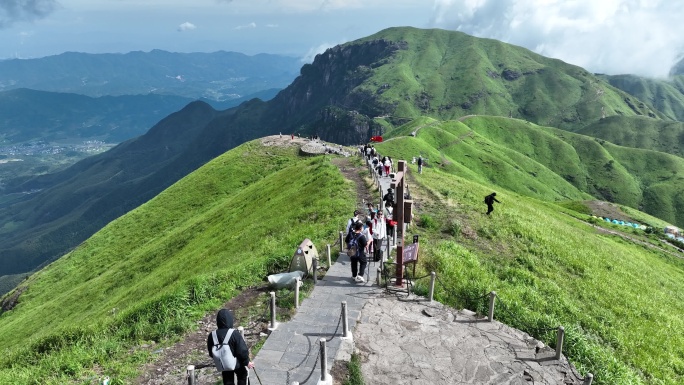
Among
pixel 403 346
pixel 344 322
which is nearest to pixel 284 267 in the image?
pixel 344 322

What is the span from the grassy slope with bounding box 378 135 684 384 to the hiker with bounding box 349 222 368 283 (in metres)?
3.63

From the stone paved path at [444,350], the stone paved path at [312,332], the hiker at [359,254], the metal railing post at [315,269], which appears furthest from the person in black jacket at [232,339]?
the hiker at [359,254]

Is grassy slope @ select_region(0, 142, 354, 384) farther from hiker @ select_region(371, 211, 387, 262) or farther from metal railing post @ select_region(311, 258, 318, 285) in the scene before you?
hiker @ select_region(371, 211, 387, 262)

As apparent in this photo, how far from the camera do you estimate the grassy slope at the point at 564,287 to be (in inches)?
685

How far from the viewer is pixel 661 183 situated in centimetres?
18612

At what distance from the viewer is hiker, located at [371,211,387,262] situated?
70.3 ft

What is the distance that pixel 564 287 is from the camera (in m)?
23.8

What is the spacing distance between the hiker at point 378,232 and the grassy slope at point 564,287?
245 centimetres

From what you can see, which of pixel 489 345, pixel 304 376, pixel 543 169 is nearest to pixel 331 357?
pixel 304 376

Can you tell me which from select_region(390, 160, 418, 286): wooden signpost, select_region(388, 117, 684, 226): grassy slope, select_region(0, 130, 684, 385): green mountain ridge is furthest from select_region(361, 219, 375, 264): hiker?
select_region(388, 117, 684, 226): grassy slope

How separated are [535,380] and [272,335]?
346 inches

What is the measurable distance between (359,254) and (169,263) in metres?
23.5

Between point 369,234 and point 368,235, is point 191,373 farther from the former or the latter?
point 369,234

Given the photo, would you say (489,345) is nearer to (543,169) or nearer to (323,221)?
(323,221)
